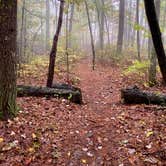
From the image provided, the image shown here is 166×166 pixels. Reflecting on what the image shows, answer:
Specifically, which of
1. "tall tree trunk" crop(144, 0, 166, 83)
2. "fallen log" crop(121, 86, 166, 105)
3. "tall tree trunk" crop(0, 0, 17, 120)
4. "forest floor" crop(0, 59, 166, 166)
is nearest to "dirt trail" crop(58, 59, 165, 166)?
"forest floor" crop(0, 59, 166, 166)

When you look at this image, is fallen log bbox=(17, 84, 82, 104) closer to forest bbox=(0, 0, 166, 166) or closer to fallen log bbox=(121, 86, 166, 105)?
forest bbox=(0, 0, 166, 166)

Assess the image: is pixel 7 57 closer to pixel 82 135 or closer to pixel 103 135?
pixel 82 135

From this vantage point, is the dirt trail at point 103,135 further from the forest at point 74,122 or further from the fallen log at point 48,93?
the fallen log at point 48,93

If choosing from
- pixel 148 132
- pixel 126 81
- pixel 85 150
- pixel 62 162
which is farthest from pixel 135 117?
pixel 126 81

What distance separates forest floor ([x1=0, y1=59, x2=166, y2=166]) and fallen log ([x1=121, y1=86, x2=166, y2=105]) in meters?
0.48

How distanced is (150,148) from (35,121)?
108 inches

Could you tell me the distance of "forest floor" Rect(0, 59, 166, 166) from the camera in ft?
17.3

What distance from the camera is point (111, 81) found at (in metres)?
14.4

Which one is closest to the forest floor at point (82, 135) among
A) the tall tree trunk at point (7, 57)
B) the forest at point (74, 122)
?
the forest at point (74, 122)

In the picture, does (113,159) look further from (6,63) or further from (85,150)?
(6,63)

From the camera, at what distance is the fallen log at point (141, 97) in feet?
29.2

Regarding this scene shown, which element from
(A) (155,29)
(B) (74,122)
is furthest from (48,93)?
(A) (155,29)

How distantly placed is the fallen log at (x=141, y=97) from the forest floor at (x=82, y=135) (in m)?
0.48

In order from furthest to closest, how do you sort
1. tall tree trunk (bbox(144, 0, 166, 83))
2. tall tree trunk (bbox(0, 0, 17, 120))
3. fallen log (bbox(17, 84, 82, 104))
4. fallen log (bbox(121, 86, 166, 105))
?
fallen log (bbox(17, 84, 82, 104)) → fallen log (bbox(121, 86, 166, 105)) → tall tree trunk (bbox(0, 0, 17, 120)) → tall tree trunk (bbox(144, 0, 166, 83))
